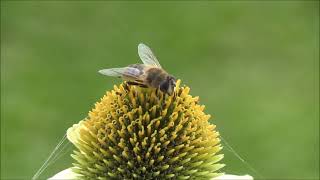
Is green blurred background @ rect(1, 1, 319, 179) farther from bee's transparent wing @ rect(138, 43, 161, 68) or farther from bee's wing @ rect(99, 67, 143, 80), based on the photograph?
bee's wing @ rect(99, 67, 143, 80)

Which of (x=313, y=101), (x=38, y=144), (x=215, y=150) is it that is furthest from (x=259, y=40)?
(x=215, y=150)

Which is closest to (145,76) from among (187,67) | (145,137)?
(145,137)

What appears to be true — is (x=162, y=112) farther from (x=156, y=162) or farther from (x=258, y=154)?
(x=258, y=154)

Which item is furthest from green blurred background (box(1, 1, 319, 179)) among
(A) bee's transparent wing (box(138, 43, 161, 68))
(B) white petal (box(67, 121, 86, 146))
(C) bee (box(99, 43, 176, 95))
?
(C) bee (box(99, 43, 176, 95))

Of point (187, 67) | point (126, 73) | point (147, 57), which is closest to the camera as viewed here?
point (126, 73)

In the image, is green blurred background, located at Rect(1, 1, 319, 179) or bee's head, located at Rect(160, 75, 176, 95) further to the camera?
green blurred background, located at Rect(1, 1, 319, 179)

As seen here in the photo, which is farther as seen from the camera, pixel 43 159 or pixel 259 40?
pixel 259 40

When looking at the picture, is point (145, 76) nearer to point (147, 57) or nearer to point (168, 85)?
point (168, 85)
